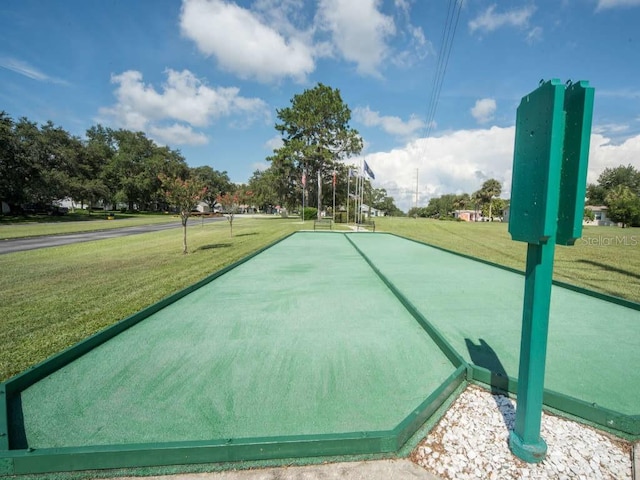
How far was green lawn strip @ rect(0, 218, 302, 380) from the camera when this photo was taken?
11.5 feet

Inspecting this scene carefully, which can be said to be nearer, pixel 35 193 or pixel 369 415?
pixel 369 415

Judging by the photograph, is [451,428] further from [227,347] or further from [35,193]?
[35,193]

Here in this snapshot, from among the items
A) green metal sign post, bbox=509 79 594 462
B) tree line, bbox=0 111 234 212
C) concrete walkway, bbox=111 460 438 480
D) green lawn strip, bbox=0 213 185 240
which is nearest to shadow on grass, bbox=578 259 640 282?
green metal sign post, bbox=509 79 594 462

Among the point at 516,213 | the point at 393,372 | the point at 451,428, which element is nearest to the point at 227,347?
the point at 393,372

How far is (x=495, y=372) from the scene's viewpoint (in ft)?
8.92

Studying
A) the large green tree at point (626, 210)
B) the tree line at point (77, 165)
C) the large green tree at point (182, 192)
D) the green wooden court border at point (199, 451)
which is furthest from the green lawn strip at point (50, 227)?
the large green tree at point (626, 210)

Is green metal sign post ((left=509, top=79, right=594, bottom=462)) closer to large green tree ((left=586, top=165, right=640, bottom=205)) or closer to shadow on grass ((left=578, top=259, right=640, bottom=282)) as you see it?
shadow on grass ((left=578, top=259, right=640, bottom=282))

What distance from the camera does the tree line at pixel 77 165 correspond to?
30.8m

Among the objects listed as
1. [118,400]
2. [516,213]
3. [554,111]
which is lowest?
[118,400]

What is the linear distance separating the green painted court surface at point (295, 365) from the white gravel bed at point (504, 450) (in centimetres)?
29

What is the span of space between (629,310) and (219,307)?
19.9ft

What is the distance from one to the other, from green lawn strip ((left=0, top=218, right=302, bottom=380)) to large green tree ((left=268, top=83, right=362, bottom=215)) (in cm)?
2433

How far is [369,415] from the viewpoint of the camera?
218 centimetres

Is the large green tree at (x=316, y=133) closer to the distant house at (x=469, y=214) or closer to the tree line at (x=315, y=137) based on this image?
the tree line at (x=315, y=137)
